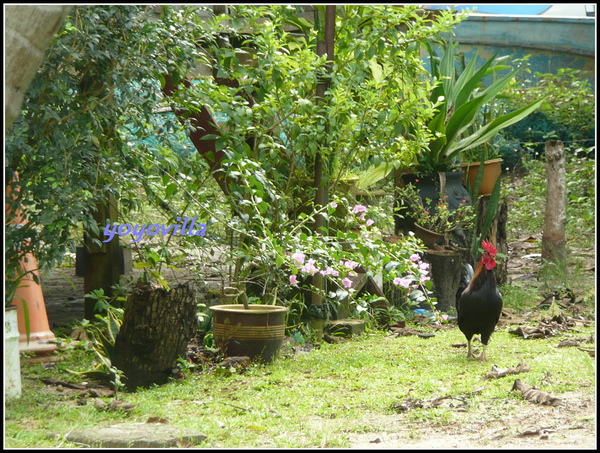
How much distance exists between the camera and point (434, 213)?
657cm

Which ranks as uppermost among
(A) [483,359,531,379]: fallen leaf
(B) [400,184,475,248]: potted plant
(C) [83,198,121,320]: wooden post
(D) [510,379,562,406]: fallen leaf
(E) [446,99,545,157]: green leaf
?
(E) [446,99,545,157]: green leaf

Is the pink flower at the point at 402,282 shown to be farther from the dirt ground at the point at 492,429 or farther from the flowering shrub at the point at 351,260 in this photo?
the dirt ground at the point at 492,429

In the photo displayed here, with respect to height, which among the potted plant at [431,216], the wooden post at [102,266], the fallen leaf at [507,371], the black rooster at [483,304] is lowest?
the fallen leaf at [507,371]

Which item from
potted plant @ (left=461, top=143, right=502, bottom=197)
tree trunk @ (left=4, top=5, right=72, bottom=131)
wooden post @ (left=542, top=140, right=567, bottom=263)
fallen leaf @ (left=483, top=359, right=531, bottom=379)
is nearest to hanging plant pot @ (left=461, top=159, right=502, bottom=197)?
potted plant @ (left=461, top=143, right=502, bottom=197)

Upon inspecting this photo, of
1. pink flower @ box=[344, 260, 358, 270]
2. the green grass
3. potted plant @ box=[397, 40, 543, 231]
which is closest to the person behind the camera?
the green grass

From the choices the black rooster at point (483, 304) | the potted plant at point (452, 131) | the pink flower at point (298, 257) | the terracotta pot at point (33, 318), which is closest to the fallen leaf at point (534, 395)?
the black rooster at point (483, 304)

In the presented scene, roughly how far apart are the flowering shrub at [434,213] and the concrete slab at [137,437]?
14.1ft

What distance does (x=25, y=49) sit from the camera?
214 cm

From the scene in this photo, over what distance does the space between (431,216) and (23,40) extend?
504 centimetres

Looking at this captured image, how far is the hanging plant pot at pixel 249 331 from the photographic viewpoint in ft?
13.8

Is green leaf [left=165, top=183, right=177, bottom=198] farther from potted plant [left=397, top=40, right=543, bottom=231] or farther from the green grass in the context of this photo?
potted plant [left=397, top=40, right=543, bottom=231]

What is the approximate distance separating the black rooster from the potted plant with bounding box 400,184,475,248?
1948 millimetres

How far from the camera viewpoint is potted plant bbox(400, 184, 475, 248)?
6.41 metres

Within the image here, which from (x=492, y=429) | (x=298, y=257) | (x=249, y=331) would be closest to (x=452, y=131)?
(x=298, y=257)
